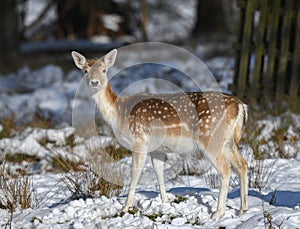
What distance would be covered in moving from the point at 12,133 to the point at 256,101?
13.3 feet

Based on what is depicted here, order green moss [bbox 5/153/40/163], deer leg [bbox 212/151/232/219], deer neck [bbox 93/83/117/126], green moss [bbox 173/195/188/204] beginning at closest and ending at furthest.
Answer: deer leg [bbox 212/151/232/219]
green moss [bbox 173/195/188/204]
deer neck [bbox 93/83/117/126]
green moss [bbox 5/153/40/163]

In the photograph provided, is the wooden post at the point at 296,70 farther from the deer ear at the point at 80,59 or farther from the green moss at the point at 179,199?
the deer ear at the point at 80,59

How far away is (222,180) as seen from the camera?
195 inches

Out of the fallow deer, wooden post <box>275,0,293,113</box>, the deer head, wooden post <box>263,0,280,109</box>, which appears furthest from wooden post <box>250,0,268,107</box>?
the deer head

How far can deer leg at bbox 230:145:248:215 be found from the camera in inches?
195

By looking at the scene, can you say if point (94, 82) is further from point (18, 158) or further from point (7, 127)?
point (7, 127)

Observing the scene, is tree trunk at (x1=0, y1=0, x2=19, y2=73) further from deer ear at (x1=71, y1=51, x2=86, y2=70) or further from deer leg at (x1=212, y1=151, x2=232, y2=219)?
deer leg at (x1=212, y1=151, x2=232, y2=219)

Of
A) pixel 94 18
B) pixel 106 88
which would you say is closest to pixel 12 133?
pixel 106 88

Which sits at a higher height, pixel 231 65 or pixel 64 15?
pixel 64 15

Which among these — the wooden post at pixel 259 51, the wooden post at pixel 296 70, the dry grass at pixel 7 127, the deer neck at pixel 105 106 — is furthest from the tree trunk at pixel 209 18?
the deer neck at pixel 105 106

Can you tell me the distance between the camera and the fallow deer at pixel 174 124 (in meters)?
5.00

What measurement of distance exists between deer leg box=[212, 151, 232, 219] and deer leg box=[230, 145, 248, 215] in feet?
0.29

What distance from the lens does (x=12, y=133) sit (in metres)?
8.74

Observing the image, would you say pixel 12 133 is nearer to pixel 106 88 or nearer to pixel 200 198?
pixel 106 88
